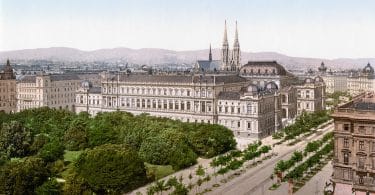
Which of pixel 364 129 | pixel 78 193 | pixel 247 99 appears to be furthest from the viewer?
pixel 247 99

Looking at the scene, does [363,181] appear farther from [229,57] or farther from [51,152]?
[229,57]

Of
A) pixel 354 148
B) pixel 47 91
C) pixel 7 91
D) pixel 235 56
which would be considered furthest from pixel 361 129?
pixel 235 56

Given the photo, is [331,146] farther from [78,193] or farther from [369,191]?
[78,193]

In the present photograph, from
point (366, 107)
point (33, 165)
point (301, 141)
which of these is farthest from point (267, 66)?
point (33, 165)

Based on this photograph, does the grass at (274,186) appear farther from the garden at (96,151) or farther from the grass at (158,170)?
the grass at (158,170)

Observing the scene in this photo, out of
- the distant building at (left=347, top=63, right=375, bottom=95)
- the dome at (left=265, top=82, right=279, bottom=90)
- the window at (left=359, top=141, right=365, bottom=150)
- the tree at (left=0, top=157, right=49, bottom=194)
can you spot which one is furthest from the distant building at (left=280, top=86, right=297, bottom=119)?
the tree at (left=0, top=157, right=49, bottom=194)

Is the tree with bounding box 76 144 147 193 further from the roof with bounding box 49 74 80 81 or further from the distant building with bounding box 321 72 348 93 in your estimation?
the distant building with bounding box 321 72 348 93

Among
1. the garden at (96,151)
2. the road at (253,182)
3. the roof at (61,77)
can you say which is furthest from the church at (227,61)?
the road at (253,182)
